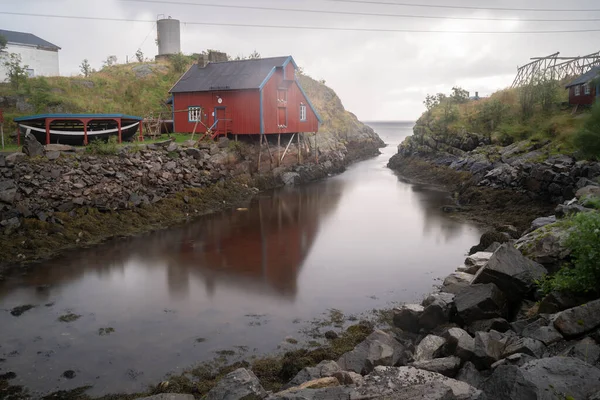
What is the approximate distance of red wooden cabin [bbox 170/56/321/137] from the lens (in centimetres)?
3350

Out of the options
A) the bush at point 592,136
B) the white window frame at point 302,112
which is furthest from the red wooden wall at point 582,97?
the white window frame at point 302,112

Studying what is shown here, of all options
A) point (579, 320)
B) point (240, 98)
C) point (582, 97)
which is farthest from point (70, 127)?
point (582, 97)

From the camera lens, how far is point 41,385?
9578 millimetres

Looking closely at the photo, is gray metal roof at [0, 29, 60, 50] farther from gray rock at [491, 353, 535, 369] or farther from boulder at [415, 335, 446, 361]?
gray rock at [491, 353, 535, 369]

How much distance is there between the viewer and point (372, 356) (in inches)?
353

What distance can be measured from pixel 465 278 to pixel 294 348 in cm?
524

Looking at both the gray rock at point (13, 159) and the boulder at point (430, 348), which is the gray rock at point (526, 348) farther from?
the gray rock at point (13, 159)

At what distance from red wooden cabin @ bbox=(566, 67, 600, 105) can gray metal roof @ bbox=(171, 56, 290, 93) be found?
20.6 metres

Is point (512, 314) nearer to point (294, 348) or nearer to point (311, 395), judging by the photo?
point (294, 348)

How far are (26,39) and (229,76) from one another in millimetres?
22643

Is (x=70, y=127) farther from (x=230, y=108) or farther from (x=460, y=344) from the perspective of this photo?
(x=460, y=344)

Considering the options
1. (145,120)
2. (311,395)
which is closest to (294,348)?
(311,395)

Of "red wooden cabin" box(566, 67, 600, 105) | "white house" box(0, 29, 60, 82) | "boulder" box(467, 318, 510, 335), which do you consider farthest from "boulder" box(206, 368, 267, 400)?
"white house" box(0, 29, 60, 82)

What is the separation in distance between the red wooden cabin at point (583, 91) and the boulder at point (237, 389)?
32.7 meters
